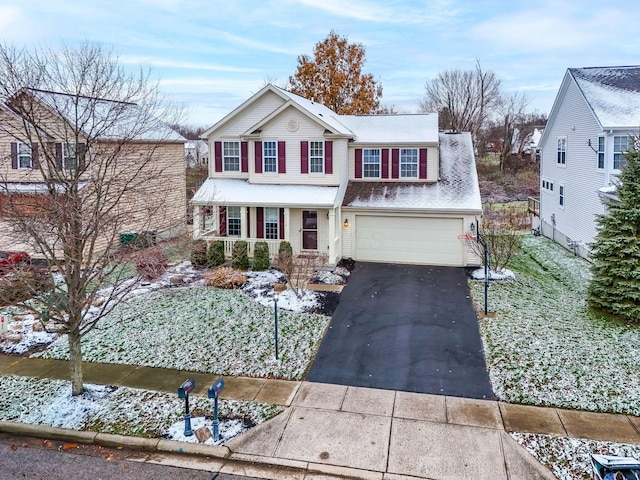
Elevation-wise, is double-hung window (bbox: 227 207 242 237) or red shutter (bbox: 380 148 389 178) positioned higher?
red shutter (bbox: 380 148 389 178)

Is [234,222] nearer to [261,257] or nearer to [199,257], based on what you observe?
[199,257]

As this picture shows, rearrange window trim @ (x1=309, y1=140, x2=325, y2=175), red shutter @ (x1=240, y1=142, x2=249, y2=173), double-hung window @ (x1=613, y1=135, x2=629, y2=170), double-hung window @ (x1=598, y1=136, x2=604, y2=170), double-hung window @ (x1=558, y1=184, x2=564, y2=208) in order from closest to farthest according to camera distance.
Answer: double-hung window @ (x1=613, y1=135, x2=629, y2=170) < double-hung window @ (x1=598, y1=136, x2=604, y2=170) < window trim @ (x1=309, y1=140, x2=325, y2=175) < red shutter @ (x1=240, y1=142, x2=249, y2=173) < double-hung window @ (x1=558, y1=184, x2=564, y2=208)

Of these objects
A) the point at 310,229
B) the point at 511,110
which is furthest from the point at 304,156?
the point at 511,110

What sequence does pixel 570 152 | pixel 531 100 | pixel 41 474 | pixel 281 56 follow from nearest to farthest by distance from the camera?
pixel 41 474
pixel 570 152
pixel 281 56
pixel 531 100

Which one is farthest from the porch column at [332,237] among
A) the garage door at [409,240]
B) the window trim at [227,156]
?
the window trim at [227,156]

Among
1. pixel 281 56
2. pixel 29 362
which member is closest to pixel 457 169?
pixel 29 362

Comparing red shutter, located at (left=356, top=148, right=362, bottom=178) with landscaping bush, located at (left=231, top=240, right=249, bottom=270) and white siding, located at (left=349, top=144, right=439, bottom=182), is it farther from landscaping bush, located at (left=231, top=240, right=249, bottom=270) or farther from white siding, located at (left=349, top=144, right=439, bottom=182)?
landscaping bush, located at (left=231, top=240, right=249, bottom=270)

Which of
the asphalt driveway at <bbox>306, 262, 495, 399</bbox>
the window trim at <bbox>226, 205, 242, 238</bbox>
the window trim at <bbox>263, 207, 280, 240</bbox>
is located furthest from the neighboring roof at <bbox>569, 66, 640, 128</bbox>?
the window trim at <bbox>226, 205, 242, 238</bbox>

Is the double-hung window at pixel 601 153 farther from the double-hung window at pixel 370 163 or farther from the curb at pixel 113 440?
the curb at pixel 113 440

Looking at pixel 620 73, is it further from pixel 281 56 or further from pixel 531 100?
pixel 531 100
